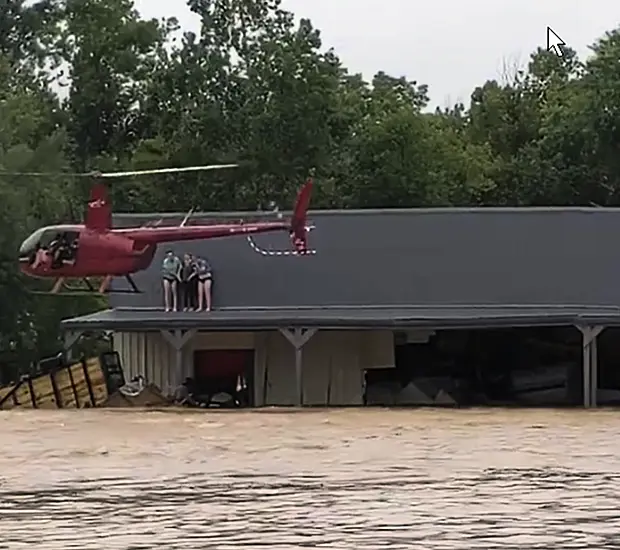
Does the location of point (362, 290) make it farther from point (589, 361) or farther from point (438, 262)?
point (589, 361)

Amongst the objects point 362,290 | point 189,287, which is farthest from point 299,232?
point 189,287

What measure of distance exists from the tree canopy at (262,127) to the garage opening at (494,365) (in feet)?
42.0

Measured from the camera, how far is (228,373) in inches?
1062

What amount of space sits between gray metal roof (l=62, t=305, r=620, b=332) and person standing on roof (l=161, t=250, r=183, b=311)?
1.28ft

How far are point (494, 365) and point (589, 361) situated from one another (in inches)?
161

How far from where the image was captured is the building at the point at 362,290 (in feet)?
82.3

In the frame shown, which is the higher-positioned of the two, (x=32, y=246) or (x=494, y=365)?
(x=32, y=246)

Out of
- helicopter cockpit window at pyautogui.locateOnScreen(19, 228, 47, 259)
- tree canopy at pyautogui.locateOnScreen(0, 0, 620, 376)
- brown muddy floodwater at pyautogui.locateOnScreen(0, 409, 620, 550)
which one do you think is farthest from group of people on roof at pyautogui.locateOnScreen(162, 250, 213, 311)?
tree canopy at pyautogui.locateOnScreen(0, 0, 620, 376)

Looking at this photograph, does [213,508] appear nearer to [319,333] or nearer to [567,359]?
[319,333]

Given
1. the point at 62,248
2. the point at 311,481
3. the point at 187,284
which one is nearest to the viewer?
the point at 311,481

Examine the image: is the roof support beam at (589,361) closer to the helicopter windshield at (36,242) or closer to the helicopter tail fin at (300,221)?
the helicopter tail fin at (300,221)

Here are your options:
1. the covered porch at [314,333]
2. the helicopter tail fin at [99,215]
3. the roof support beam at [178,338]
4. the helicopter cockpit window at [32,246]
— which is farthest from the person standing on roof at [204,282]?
the helicopter cockpit window at [32,246]

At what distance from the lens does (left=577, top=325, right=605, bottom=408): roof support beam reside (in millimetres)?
23938

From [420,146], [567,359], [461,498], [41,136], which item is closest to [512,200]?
[420,146]
